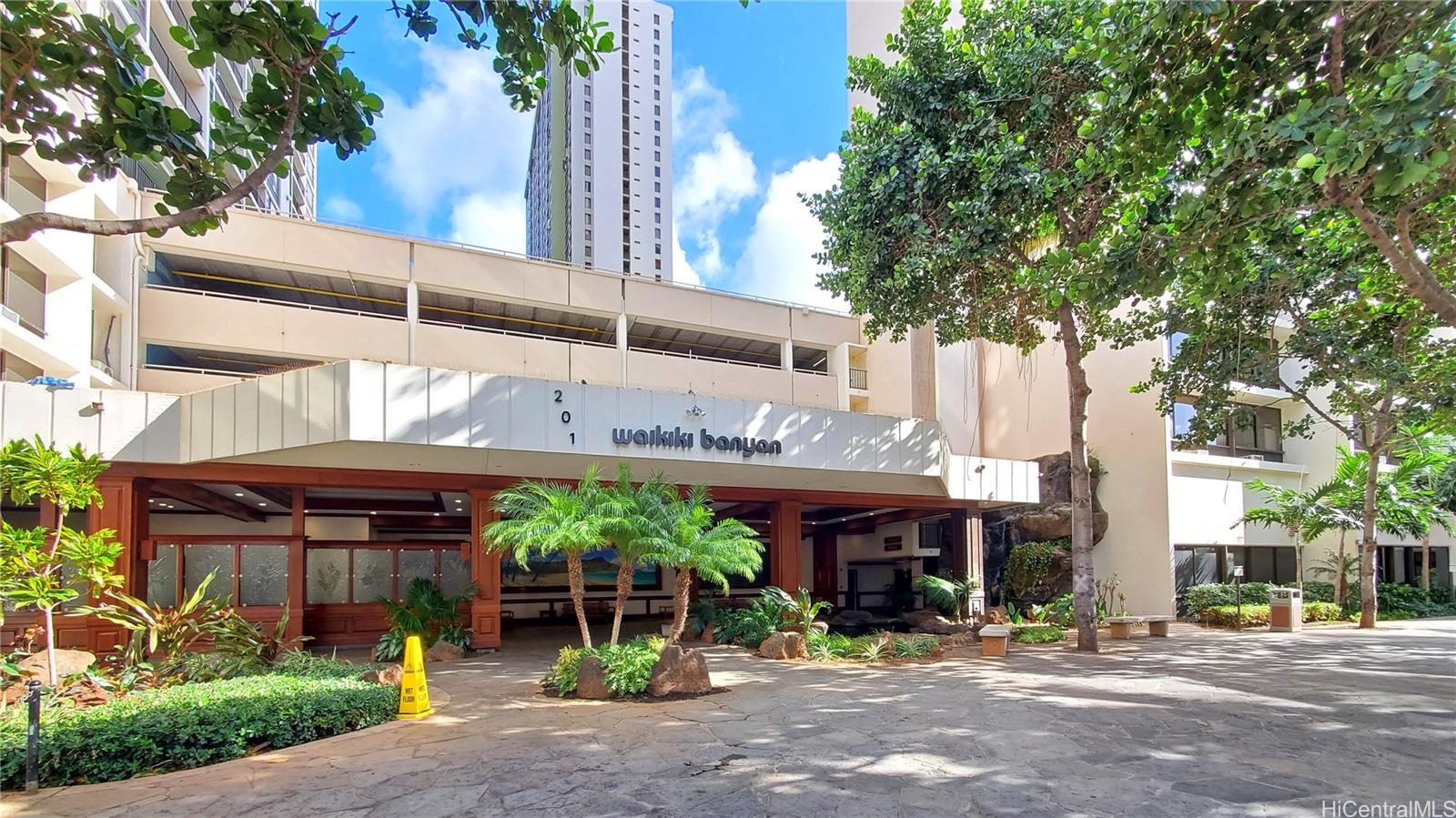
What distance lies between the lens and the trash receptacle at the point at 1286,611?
61.9 ft

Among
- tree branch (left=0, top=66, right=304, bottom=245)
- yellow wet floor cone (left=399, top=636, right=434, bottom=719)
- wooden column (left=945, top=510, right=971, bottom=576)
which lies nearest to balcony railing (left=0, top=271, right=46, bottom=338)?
yellow wet floor cone (left=399, top=636, right=434, bottom=719)

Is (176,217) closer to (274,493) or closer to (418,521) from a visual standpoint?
(274,493)

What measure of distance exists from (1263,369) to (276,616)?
841 inches

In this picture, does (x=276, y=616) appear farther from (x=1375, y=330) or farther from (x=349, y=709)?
(x=1375, y=330)

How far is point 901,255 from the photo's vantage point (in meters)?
15.3

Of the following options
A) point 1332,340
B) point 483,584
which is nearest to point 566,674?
point 483,584

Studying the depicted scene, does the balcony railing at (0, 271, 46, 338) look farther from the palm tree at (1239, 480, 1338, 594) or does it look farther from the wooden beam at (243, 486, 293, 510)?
the palm tree at (1239, 480, 1338, 594)

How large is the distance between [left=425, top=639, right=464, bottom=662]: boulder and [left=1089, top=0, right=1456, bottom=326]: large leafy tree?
13.4 m

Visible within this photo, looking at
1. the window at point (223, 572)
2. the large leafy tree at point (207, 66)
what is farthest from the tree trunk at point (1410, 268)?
the window at point (223, 572)

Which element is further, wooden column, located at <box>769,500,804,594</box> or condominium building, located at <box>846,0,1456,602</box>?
condominium building, located at <box>846,0,1456,602</box>

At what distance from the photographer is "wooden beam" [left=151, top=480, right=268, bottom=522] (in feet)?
50.1

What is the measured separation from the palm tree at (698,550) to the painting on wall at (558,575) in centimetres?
1113

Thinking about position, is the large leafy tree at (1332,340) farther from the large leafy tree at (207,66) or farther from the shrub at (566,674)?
the shrub at (566,674)

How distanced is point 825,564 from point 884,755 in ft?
67.7
